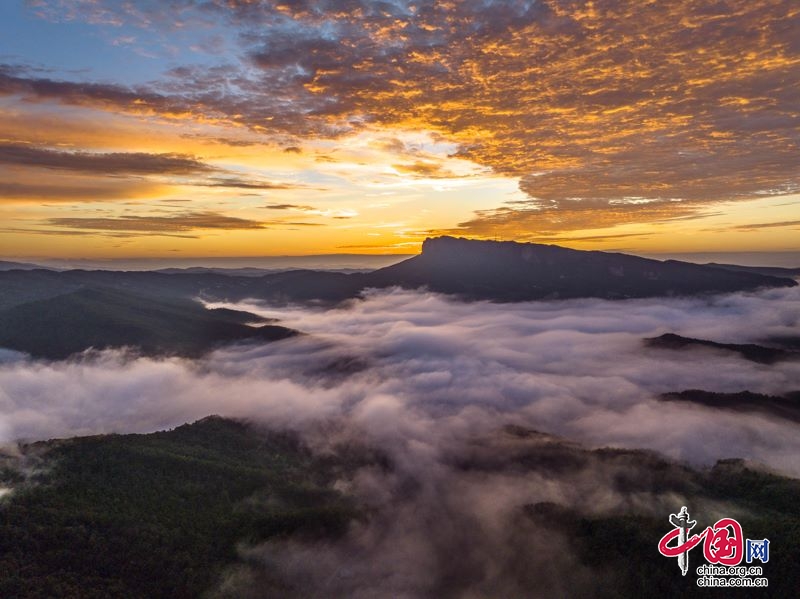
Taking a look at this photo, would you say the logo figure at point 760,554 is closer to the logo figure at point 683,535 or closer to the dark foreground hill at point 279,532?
the dark foreground hill at point 279,532

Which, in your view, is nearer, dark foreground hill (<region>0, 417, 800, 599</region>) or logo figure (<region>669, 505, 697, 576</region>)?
logo figure (<region>669, 505, 697, 576</region>)

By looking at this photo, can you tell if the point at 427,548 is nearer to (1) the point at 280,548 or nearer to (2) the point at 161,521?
(1) the point at 280,548

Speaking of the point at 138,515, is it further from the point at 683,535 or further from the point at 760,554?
the point at 760,554

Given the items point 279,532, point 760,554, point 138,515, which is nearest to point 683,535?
point 760,554

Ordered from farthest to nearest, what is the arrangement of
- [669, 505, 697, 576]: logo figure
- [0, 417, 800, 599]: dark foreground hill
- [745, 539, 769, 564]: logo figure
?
[0, 417, 800, 599]: dark foreground hill
[669, 505, 697, 576]: logo figure
[745, 539, 769, 564]: logo figure

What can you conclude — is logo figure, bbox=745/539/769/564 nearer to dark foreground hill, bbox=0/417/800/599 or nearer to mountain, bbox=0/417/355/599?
dark foreground hill, bbox=0/417/800/599

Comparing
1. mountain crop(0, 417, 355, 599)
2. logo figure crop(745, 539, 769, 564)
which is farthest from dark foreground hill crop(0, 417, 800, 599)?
logo figure crop(745, 539, 769, 564)

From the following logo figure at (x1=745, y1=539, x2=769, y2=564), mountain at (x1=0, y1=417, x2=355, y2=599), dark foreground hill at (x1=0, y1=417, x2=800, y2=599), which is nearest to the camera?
logo figure at (x1=745, y1=539, x2=769, y2=564)

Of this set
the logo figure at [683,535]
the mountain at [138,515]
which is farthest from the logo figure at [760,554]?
the mountain at [138,515]
